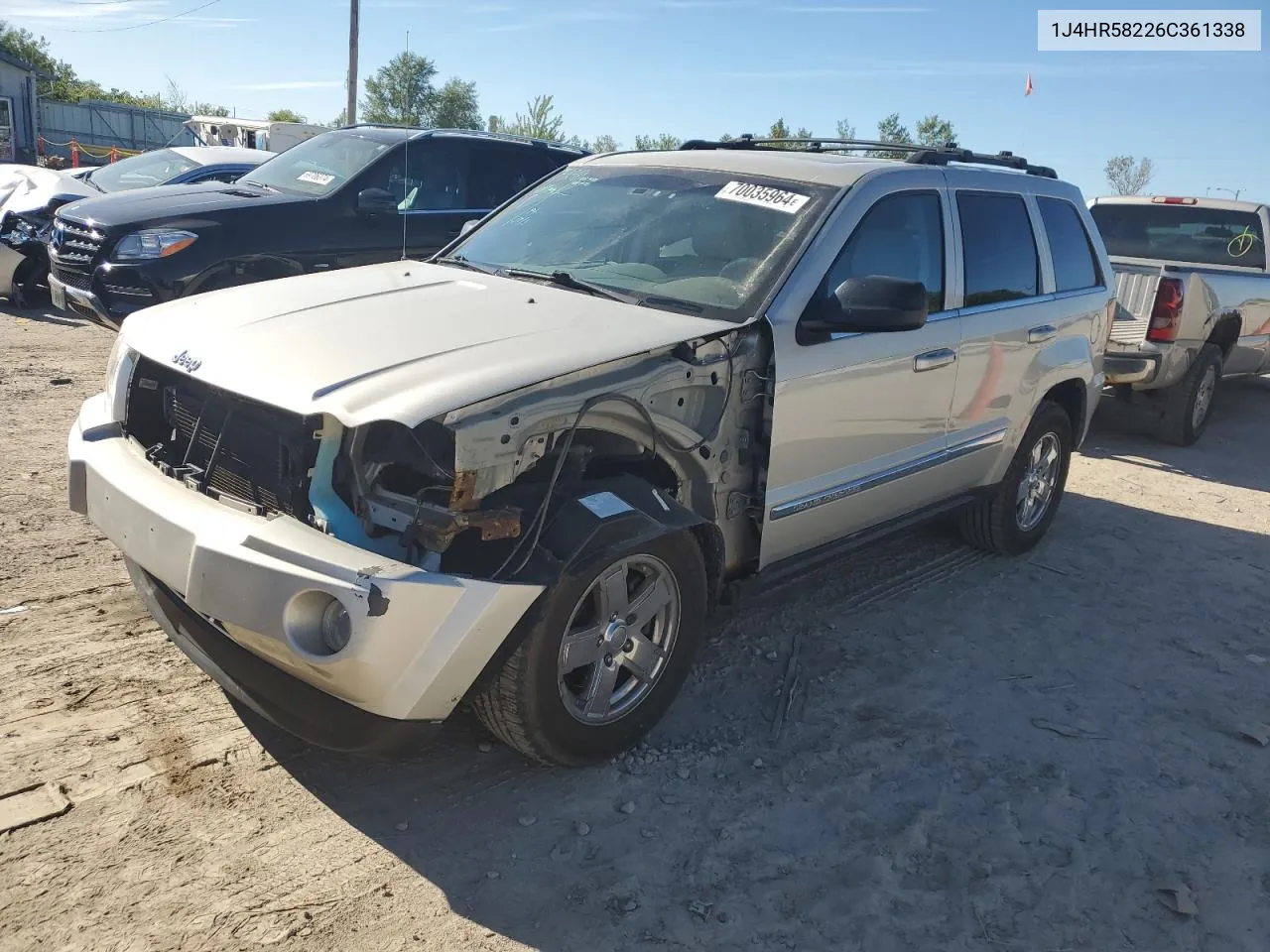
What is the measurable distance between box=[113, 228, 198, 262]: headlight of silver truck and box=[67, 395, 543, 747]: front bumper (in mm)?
5040

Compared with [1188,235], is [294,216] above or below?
below

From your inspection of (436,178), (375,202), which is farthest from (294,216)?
(436,178)

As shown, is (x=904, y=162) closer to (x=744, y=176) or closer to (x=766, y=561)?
(x=744, y=176)

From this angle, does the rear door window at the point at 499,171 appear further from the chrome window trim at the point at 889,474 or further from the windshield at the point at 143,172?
the chrome window trim at the point at 889,474

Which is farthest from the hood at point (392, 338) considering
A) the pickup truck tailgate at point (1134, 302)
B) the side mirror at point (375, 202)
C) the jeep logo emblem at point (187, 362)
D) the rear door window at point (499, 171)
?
the pickup truck tailgate at point (1134, 302)

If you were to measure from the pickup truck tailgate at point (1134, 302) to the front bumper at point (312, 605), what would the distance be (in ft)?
23.8

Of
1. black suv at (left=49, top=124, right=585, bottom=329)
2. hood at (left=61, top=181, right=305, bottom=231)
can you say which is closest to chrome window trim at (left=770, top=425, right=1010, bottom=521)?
black suv at (left=49, top=124, right=585, bottom=329)

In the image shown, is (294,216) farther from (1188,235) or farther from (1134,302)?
(1188,235)

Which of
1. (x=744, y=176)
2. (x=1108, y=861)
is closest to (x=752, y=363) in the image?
(x=744, y=176)

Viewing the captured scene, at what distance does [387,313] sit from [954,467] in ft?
8.76

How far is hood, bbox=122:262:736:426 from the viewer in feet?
9.53

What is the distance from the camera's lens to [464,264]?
15.0ft

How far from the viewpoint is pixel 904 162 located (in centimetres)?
459

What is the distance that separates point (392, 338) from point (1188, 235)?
9.11m
